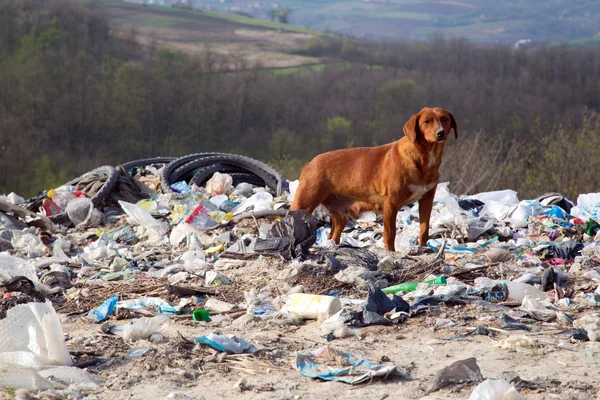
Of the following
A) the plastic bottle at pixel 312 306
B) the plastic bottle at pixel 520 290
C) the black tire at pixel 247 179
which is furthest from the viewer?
the black tire at pixel 247 179

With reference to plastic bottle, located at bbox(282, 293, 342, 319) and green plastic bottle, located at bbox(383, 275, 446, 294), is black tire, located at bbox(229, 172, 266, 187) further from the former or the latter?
plastic bottle, located at bbox(282, 293, 342, 319)

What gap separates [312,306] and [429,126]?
188 centimetres

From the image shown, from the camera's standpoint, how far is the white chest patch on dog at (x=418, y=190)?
5.72 metres

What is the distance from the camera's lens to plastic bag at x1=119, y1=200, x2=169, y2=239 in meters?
7.47

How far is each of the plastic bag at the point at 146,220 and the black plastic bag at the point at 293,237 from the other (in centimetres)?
227

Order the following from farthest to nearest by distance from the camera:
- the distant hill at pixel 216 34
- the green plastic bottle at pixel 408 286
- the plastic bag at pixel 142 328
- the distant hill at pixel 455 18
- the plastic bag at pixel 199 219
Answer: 1. the distant hill at pixel 455 18
2. the distant hill at pixel 216 34
3. the plastic bag at pixel 199 219
4. the green plastic bottle at pixel 408 286
5. the plastic bag at pixel 142 328

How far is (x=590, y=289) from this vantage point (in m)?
4.71

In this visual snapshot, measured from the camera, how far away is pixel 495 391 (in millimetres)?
2867

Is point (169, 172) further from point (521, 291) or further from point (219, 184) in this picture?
point (521, 291)

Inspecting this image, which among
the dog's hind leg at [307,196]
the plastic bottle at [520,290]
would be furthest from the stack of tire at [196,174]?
the plastic bottle at [520,290]

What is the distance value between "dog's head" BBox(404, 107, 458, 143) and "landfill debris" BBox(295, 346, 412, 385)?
231 cm

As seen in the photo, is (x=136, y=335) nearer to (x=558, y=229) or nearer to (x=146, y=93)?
(x=558, y=229)

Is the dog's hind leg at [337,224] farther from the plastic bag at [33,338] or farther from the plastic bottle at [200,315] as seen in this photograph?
the plastic bag at [33,338]

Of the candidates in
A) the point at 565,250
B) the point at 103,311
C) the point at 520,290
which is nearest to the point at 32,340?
the point at 103,311
